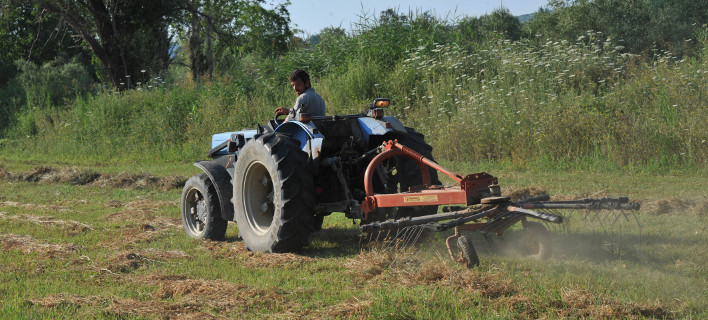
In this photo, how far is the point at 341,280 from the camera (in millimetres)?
5352

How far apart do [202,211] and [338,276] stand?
2.75 metres

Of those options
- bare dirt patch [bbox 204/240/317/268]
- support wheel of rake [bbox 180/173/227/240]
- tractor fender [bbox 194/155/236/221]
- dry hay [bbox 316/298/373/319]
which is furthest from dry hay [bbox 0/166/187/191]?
dry hay [bbox 316/298/373/319]

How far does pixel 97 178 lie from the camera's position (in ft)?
43.6

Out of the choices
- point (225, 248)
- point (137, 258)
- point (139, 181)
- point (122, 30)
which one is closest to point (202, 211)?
point (225, 248)

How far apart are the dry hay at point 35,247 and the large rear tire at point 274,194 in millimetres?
1676

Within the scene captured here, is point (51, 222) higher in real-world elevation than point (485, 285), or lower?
higher

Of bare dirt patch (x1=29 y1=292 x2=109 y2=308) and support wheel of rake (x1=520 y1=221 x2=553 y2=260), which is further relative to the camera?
support wheel of rake (x1=520 y1=221 x2=553 y2=260)

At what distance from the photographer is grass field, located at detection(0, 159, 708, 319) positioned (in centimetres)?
440

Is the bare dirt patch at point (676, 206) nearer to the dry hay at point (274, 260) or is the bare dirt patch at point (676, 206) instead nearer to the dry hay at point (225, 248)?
the dry hay at point (274, 260)

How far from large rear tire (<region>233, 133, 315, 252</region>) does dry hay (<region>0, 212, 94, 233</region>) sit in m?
2.37

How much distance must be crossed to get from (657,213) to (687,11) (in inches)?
973

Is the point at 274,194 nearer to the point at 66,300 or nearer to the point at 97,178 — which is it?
the point at 66,300

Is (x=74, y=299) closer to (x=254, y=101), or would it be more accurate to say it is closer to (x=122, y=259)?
(x=122, y=259)

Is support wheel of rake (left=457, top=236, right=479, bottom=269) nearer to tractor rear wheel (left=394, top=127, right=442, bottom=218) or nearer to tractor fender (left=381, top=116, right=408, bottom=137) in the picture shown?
tractor rear wheel (left=394, top=127, right=442, bottom=218)
